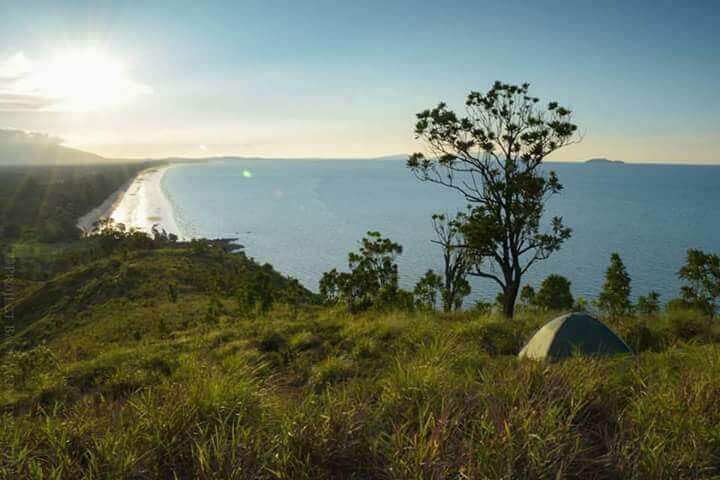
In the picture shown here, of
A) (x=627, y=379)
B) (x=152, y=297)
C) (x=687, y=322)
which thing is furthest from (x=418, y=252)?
(x=627, y=379)

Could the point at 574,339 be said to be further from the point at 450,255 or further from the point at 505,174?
the point at 450,255

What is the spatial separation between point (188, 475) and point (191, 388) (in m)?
1.07

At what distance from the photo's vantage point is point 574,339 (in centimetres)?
1051

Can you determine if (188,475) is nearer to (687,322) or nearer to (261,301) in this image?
(687,322)

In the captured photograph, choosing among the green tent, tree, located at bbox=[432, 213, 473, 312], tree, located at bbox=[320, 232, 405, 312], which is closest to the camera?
the green tent

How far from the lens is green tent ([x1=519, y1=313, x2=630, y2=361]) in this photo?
33.9ft

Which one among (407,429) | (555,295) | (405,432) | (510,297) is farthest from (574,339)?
(555,295)

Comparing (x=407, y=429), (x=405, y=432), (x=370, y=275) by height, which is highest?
(x=405, y=432)

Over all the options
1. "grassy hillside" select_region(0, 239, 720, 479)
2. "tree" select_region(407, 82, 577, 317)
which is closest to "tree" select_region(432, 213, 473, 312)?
"tree" select_region(407, 82, 577, 317)

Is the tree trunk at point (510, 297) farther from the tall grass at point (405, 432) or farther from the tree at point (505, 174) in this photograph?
the tall grass at point (405, 432)

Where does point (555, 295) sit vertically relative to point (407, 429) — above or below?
below

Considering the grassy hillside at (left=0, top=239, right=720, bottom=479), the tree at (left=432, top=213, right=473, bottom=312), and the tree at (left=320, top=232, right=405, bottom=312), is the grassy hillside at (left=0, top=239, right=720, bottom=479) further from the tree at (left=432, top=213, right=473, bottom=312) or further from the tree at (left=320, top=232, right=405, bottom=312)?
the tree at (left=320, top=232, right=405, bottom=312)

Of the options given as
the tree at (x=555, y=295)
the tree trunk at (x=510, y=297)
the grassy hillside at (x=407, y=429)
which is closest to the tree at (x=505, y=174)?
the tree trunk at (x=510, y=297)

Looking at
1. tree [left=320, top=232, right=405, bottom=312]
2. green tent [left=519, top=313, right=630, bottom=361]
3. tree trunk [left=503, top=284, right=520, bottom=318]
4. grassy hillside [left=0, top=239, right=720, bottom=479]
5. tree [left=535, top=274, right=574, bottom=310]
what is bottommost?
tree [left=535, top=274, right=574, bottom=310]
